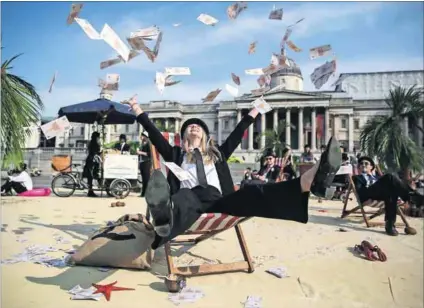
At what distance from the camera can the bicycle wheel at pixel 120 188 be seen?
7777mm

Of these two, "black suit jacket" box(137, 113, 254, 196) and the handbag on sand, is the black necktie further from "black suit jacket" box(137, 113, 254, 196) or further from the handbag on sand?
the handbag on sand

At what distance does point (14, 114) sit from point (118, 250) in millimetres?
2665

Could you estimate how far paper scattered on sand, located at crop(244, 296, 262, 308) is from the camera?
204 centimetres

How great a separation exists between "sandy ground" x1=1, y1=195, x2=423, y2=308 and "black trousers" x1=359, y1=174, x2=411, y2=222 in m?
0.29

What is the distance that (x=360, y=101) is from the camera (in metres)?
49.0

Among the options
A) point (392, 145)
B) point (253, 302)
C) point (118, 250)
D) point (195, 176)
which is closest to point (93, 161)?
point (118, 250)

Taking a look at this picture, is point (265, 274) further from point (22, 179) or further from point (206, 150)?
point (22, 179)

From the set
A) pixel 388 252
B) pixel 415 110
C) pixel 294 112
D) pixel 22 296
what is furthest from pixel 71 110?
pixel 294 112

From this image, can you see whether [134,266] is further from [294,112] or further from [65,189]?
[294,112]

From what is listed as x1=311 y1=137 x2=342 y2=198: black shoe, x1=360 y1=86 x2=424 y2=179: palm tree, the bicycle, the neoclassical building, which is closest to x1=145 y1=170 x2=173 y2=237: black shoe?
x1=311 y1=137 x2=342 y2=198: black shoe

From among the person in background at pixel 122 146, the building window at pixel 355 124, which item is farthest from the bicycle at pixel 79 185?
the building window at pixel 355 124

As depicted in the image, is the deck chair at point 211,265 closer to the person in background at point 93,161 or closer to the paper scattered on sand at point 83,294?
the paper scattered on sand at point 83,294

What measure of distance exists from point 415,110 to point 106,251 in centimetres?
1016

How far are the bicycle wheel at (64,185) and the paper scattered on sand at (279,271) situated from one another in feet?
20.3
